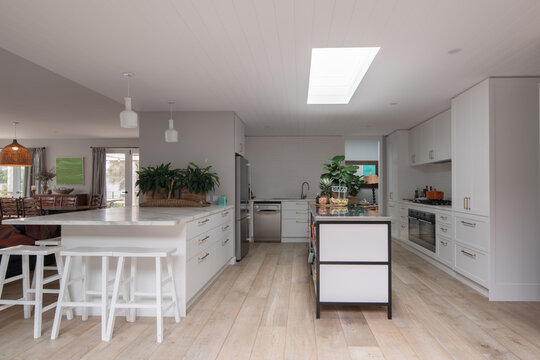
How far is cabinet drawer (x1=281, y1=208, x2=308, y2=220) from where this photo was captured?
6.82m

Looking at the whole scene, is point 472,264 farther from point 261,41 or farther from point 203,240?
point 261,41

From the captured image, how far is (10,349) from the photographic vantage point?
2.31m

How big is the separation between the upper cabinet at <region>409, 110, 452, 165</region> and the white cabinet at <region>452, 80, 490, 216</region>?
2.82 feet

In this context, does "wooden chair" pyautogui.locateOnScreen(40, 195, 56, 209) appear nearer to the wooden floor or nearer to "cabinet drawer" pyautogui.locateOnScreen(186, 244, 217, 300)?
the wooden floor

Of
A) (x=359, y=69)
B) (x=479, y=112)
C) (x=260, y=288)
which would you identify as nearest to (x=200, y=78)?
(x=359, y=69)

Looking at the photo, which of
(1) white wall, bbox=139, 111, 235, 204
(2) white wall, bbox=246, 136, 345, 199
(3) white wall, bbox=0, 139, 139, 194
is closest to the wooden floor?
(1) white wall, bbox=139, 111, 235, 204

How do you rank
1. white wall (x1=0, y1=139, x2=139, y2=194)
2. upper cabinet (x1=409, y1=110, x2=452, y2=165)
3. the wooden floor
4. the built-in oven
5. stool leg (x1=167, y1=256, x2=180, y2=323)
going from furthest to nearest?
white wall (x1=0, y1=139, x2=139, y2=194), upper cabinet (x1=409, y1=110, x2=452, y2=165), the built-in oven, stool leg (x1=167, y1=256, x2=180, y2=323), the wooden floor

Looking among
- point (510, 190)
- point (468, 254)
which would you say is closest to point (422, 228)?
point (468, 254)

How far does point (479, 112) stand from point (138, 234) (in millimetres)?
3611

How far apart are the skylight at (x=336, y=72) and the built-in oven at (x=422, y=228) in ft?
6.93

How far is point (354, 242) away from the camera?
2945mm

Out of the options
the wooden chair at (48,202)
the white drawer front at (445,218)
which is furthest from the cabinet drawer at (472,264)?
the wooden chair at (48,202)

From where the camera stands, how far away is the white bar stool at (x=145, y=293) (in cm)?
246

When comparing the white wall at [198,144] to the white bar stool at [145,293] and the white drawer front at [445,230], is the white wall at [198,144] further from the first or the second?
the white drawer front at [445,230]
